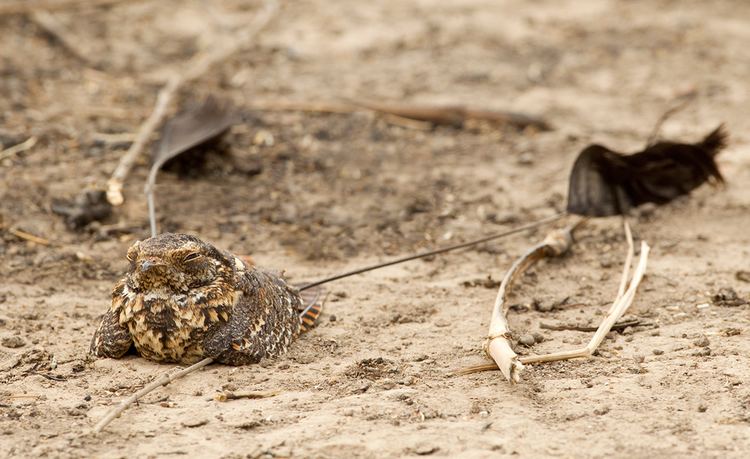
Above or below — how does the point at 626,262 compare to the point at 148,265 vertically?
below

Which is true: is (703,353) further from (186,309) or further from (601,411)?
(186,309)

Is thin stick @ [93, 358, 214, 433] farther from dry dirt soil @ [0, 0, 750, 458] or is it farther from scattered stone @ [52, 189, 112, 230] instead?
scattered stone @ [52, 189, 112, 230]

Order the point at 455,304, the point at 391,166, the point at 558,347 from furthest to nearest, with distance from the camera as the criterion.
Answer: the point at 391,166 < the point at 455,304 < the point at 558,347

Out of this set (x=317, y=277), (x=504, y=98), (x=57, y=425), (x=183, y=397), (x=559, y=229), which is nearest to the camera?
(x=57, y=425)

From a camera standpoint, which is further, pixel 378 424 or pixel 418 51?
pixel 418 51

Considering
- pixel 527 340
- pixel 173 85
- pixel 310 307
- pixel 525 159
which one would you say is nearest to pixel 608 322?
pixel 527 340

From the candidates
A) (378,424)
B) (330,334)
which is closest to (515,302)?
(330,334)

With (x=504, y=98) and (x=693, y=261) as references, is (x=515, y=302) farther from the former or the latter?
(x=504, y=98)
